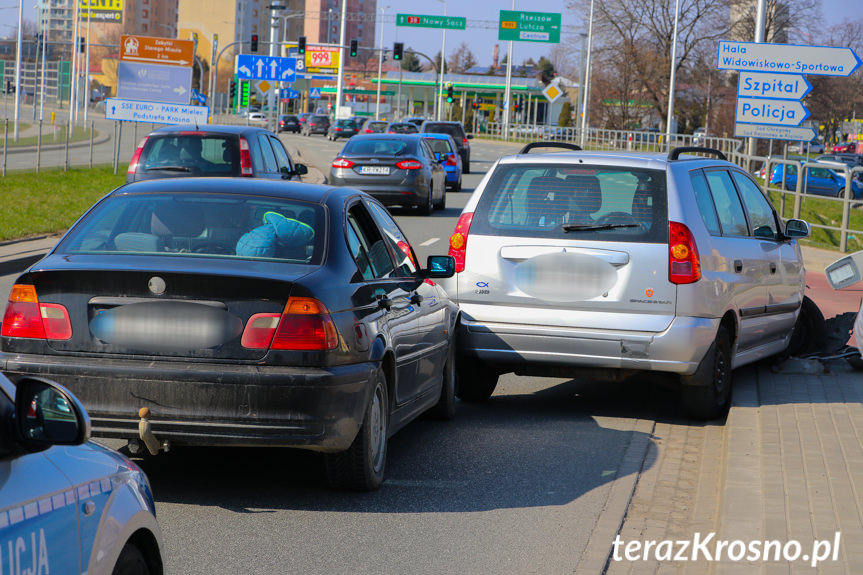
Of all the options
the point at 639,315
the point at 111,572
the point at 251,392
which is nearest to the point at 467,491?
the point at 251,392

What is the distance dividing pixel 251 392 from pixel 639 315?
3.06m

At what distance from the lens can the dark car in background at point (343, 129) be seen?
234 feet

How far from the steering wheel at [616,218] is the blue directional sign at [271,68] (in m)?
41.0

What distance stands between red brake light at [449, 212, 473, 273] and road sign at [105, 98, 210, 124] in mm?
25558

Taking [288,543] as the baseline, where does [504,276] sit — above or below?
above

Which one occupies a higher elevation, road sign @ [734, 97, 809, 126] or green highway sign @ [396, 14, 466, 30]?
green highway sign @ [396, 14, 466, 30]

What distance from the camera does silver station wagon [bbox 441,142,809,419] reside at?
7527mm

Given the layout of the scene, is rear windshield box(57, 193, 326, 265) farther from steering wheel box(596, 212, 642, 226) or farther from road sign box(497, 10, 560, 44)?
road sign box(497, 10, 560, 44)

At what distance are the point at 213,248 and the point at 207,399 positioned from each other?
0.83 metres

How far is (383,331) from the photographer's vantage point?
5988 millimetres

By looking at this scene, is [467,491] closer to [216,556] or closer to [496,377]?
[216,556]

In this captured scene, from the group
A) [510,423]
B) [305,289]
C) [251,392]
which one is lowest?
[510,423]

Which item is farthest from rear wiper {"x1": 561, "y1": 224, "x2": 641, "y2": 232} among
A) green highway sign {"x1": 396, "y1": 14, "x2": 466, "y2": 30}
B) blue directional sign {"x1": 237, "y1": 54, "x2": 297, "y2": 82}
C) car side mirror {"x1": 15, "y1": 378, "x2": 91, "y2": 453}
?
green highway sign {"x1": 396, "y1": 14, "x2": 466, "y2": 30}

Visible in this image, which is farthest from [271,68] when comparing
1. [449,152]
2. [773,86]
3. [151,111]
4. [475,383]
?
[475,383]
